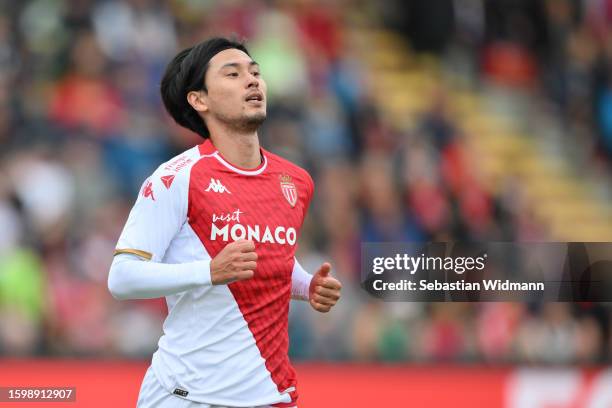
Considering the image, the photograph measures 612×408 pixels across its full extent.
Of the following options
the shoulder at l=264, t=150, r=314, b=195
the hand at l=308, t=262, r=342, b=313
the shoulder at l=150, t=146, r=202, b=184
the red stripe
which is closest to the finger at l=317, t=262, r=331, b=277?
the hand at l=308, t=262, r=342, b=313

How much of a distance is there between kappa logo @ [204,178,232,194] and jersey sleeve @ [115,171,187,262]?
4.2 inches

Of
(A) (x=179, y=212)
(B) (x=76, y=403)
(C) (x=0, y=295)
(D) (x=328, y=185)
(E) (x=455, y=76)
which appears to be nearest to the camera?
(A) (x=179, y=212)

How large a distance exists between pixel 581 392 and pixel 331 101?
3596 mm

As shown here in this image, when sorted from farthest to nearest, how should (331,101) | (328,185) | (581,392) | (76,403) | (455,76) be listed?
1. (455,76)
2. (331,101)
3. (328,185)
4. (581,392)
5. (76,403)

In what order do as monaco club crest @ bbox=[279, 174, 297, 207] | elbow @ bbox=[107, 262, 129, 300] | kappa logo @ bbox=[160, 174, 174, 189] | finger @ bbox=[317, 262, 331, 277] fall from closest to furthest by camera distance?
elbow @ bbox=[107, 262, 129, 300]
kappa logo @ bbox=[160, 174, 174, 189]
finger @ bbox=[317, 262, 331, 277]
as monaco club crest @ bbox=[279, 174, 297, 207]

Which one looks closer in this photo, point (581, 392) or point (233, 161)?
point (233, 161)

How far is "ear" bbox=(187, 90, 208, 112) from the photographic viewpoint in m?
4.41

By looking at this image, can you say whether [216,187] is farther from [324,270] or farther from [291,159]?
[291,159]

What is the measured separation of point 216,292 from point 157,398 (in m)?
0.43

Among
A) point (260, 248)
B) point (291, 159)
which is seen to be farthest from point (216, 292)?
point (291, 159)

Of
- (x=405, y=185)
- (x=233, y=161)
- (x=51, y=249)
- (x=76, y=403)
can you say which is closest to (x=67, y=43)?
(x=51, y=249)

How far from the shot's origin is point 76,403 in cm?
704

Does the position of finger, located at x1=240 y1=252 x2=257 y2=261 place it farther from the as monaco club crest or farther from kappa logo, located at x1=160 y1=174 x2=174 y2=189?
the as monaco club crest

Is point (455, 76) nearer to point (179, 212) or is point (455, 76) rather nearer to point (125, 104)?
point (125, 104)
